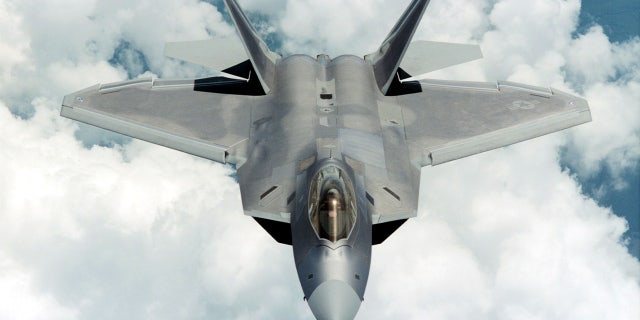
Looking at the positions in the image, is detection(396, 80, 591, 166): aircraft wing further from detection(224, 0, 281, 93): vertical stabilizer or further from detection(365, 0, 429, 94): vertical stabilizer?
detection(224, 0, 281, 93): vertical stabilizer

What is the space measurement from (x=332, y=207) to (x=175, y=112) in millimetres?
8887

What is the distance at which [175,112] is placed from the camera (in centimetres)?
1938

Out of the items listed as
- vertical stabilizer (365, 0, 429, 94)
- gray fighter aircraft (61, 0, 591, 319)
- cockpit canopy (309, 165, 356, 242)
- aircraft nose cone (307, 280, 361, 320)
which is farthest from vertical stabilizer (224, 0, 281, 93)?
aircraft nose cone (307, 280, 361, 320)

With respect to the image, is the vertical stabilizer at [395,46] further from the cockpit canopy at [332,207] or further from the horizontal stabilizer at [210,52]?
the cockpit canopy at [332,207]

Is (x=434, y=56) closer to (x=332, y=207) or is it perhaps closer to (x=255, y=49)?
(x=255, y=49)

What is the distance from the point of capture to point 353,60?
21.0 metres

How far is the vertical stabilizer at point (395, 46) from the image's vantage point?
18.9 metres

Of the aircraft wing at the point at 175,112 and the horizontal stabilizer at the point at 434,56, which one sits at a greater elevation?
the horizontal stabilizer at the point at 434,56

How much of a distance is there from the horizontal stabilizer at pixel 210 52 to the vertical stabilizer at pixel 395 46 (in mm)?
4972

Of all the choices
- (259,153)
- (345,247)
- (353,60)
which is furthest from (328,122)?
(345,247)

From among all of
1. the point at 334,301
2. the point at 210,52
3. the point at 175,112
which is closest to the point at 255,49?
the point at 210,52

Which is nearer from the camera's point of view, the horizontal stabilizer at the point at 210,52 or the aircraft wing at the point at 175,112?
the aircraft wing at the point at 175,112

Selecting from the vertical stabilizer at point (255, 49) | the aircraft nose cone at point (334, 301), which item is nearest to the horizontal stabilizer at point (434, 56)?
the vertical stabilizer at point (255, 49)

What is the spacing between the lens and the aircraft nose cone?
1160 centimetres
